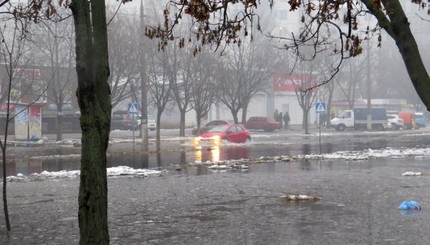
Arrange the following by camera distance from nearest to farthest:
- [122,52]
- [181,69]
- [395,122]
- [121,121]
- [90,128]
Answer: [90,128], [122,52], [181,69], [121,121], [395,122]

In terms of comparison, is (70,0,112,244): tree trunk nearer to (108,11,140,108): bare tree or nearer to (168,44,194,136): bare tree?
(108,11,140,108): bare tree

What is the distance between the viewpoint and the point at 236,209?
1112 centimetres

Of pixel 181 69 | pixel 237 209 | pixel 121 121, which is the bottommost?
pixel 237 209

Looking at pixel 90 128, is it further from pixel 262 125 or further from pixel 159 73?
pixel 262 125

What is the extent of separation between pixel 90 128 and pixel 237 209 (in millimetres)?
6992

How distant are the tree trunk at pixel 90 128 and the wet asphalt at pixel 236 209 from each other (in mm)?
3819

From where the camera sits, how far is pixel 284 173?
1819cm

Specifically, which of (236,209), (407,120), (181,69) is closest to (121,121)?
(181,69)

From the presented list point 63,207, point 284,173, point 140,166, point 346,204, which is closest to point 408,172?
point 284,173

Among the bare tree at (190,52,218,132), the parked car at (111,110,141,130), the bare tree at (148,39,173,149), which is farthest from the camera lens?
the parked car at (111,110,141,130)

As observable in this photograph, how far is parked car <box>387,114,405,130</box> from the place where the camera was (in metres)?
60.5


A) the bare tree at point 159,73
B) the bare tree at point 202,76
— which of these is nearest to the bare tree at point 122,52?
the bare tree at point 159,73

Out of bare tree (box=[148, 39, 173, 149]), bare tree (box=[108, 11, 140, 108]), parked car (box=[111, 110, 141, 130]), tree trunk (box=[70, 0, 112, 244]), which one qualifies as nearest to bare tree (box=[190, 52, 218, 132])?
bare tree (box=[148, 39, 173, 149])

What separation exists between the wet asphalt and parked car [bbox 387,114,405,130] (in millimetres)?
43836
